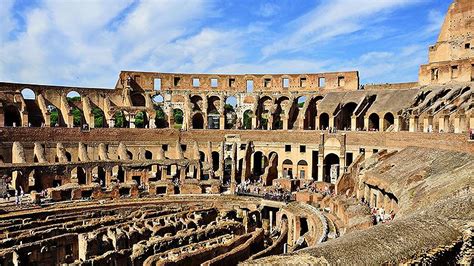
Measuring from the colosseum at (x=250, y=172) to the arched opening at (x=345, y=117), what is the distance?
273 millimetres

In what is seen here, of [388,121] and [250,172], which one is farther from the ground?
[388,121]

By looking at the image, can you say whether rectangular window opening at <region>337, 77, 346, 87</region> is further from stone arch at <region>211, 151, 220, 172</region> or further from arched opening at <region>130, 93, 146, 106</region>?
arched opening at <region>130, 93, 146, 106</region>

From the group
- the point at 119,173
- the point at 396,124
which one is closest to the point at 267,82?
the point at 396,124

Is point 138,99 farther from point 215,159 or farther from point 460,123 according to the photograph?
point 460,123

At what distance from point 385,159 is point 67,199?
23073 millimetres

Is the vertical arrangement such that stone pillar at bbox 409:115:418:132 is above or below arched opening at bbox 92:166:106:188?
above

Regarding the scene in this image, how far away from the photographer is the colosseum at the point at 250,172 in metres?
16.0

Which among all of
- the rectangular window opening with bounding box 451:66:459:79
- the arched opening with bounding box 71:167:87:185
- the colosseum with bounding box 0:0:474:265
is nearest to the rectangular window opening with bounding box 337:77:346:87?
the colosseum with bounding box 0:0:474:265

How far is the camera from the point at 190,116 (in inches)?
1806

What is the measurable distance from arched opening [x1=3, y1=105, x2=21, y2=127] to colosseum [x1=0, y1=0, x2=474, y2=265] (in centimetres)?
12

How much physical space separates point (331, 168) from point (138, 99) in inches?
896

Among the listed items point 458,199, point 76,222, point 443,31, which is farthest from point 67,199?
point 443,31

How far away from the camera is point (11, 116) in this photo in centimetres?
4209

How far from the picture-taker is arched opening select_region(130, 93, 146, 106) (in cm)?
4800
